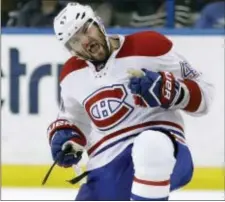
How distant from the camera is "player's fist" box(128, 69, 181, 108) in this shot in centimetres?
275

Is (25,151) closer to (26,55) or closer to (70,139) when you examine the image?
(26,55)

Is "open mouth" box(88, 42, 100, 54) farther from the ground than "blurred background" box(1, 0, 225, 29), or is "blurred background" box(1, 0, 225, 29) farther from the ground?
"open mouth" box(88, 42, 100, 54)

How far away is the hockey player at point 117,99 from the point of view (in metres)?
2.82

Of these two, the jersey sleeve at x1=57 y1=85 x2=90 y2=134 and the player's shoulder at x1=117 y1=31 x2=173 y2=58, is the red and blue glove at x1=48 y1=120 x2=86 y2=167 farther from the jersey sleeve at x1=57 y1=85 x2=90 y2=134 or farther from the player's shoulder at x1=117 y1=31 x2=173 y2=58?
→ the player's shoulder at x1=117 y1=31 x2=173 y2=58

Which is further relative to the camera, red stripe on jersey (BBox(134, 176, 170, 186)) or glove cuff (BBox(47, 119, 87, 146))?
glove cuff (BBox(47, 119, 87, 146))

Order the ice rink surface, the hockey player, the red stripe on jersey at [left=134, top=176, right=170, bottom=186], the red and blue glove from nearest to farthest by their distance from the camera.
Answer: the red stripe on jersey at [left=134, top=176, right=170, bottom=186] → the hockey player → the red and blue glove → the ice rink surface

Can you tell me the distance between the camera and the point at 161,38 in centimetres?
296

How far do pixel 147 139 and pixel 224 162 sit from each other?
175 cm

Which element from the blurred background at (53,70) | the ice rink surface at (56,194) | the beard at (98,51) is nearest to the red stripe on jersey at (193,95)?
the beard at (98,51)

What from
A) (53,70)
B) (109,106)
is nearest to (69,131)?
(109,106)

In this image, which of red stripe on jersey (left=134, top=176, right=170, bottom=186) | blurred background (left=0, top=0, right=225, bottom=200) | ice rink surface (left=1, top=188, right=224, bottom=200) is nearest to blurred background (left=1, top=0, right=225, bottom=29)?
blurred background (left=0, top=0, right=225, bottom=200)

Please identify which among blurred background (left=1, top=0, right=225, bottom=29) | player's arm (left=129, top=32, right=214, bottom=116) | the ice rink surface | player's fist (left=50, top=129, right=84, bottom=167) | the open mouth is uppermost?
the open mouth

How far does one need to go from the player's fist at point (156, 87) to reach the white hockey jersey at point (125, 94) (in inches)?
3.1

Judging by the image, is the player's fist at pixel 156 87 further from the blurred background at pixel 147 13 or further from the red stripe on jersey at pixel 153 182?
the blurred background at pixel 147 13
